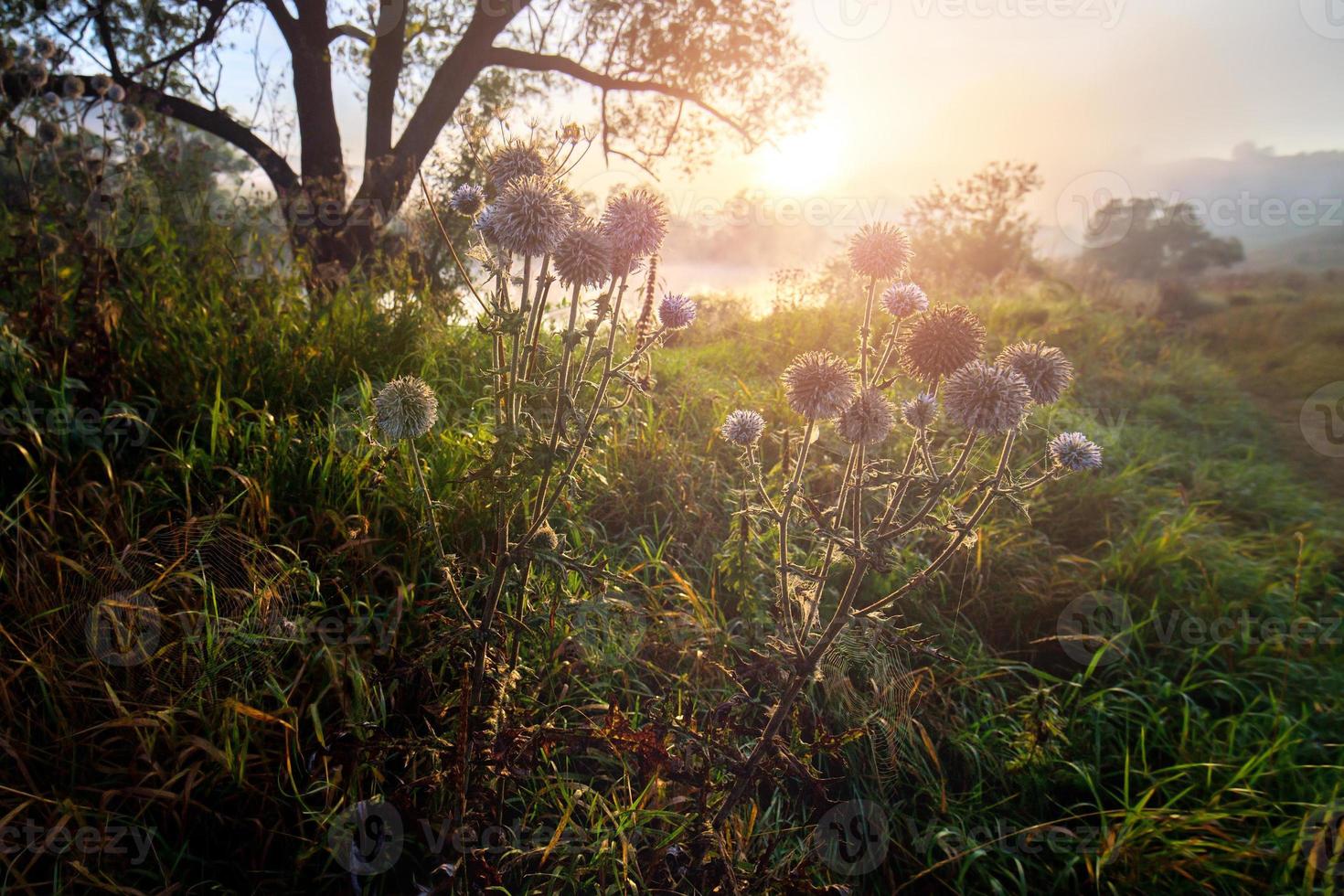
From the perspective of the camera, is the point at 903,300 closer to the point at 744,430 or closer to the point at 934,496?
the point at 744,430

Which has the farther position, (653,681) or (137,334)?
(137,334)

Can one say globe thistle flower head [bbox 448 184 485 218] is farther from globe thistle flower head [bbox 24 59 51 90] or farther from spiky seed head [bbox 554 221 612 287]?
globe thistle flower head [bbox 24 59 51 90]

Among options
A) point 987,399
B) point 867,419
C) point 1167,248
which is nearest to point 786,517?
point 867,419

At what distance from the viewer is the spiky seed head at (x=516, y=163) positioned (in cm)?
186

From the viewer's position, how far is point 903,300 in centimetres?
202

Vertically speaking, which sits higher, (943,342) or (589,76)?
(589,76)

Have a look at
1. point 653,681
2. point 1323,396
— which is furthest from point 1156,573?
point 1323,396

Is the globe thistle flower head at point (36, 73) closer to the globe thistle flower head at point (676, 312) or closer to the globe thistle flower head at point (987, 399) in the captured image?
the globe thistle flower head at point (676, 312)

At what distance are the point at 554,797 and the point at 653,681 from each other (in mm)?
694

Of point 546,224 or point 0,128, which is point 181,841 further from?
point 0,128

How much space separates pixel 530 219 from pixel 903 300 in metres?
1.18

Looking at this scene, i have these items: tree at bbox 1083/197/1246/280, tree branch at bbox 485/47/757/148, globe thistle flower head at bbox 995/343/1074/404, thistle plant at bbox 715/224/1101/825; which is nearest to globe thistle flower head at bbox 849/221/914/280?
thistle plant at bbox 715/224/1101/825

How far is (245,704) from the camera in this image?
1.99 m

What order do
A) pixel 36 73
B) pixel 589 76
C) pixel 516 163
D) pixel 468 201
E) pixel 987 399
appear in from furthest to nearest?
pixel 589 76 → pixel 36 73 → pixel 468 201 → pixel 516 163 → pixel 987 399
